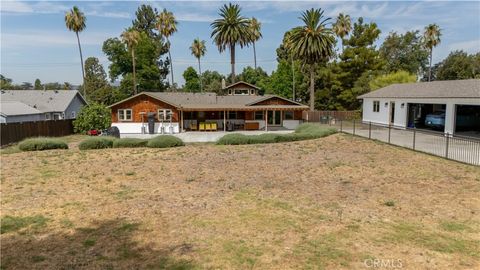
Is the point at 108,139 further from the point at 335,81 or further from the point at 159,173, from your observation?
the point at 335,81

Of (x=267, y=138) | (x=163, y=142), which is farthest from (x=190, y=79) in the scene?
(x=163, y=142)

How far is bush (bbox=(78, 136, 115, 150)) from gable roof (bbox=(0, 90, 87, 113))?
22.7 meters

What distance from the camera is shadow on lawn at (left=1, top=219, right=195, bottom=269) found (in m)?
5.82

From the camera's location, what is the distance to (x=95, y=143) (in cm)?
1939

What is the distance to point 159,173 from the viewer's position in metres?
13.2

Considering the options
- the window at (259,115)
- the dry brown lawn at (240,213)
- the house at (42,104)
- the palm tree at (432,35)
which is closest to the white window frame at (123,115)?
the house at (42,104)

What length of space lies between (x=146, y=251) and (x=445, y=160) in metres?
14.1

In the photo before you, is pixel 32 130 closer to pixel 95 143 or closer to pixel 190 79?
pixel 95 143

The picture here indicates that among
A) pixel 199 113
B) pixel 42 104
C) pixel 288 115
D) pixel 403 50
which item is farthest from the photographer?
pixel 403 50

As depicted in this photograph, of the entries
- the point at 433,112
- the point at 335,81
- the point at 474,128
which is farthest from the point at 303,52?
the point at 474,128

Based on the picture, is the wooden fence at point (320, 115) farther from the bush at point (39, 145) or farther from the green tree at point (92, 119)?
the bush at point (39, 145)

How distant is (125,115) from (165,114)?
3695mm

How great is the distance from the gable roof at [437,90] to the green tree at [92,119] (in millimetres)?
26114

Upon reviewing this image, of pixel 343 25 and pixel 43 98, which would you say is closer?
pixel 43 98
